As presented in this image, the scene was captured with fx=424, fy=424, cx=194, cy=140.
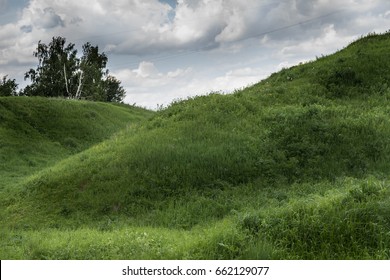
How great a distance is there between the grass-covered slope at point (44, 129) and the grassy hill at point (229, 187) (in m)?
8.75

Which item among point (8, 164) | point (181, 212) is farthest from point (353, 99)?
point (8, 164)

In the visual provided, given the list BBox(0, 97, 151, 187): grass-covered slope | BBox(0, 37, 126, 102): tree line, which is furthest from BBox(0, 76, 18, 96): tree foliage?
BBox(0, 97, 151, 187): grass-covered slope

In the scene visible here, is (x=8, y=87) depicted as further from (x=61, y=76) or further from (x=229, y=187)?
(x=229, y=187)

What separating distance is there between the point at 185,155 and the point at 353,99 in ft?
40.7

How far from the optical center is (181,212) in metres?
14.3

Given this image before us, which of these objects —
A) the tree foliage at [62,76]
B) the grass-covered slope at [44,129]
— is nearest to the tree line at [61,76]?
the tree foliage at [62,76]

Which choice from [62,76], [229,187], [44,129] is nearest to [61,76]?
[62,76]

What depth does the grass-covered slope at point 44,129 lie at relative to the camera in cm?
2852

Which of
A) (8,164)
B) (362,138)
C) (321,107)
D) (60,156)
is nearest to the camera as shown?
(362,138)

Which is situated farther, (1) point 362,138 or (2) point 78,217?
(1) point 362,138

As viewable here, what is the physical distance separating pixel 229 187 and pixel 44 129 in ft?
81.0

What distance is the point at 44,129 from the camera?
36.0 m

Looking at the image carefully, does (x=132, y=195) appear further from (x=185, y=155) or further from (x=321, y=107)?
(x=321, y=107)

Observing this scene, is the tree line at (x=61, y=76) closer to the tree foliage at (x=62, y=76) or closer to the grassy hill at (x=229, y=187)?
the tree foliage at (x=62, y=76)
